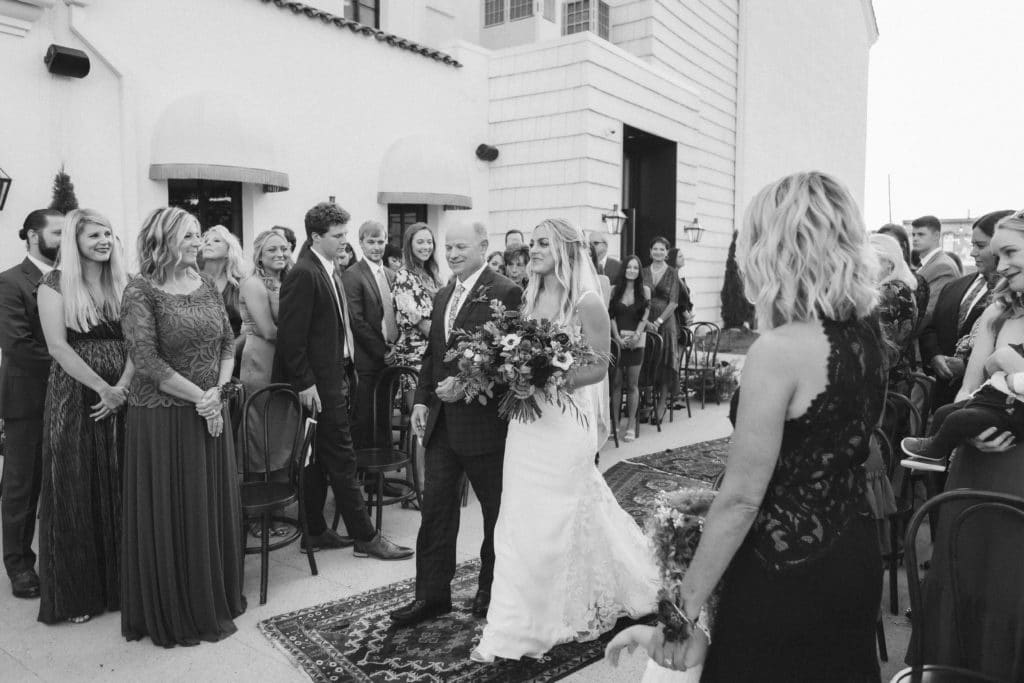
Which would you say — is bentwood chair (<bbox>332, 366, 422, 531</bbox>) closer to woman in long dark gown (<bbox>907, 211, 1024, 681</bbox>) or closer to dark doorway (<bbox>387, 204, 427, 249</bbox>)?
woman in long dark gown (<bbox>907, 211, 1024, 681</bbox>)

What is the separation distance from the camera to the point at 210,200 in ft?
31.5

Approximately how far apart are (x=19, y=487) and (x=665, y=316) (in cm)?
744

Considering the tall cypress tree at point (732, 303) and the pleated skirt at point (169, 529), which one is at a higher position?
the tall cypress tree at point (732, 303)

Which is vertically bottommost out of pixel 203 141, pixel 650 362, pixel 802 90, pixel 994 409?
pixel 650 362

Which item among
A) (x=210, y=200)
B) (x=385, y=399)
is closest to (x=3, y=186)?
(x=210, y=200)

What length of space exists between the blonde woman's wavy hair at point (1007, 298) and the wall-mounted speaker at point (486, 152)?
10.8 m

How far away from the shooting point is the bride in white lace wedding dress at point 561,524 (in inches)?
144

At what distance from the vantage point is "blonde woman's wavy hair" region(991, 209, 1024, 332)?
3152 millimetres

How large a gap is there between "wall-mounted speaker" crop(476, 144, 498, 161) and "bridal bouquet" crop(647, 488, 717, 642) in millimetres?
11971

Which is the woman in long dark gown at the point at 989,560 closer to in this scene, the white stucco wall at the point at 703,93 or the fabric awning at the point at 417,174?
the fabric awning at the point at 417,174

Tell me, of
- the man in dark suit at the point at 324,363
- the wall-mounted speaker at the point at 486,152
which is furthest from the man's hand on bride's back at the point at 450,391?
the wall-mounted speaker at the point at 486,152

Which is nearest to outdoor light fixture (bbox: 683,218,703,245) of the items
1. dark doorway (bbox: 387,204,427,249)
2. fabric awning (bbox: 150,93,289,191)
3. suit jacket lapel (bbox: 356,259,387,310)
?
dark doorway (bbox: 387,204,427,249)

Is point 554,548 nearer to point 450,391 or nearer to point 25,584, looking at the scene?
point 450,391

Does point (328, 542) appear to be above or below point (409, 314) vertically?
below
